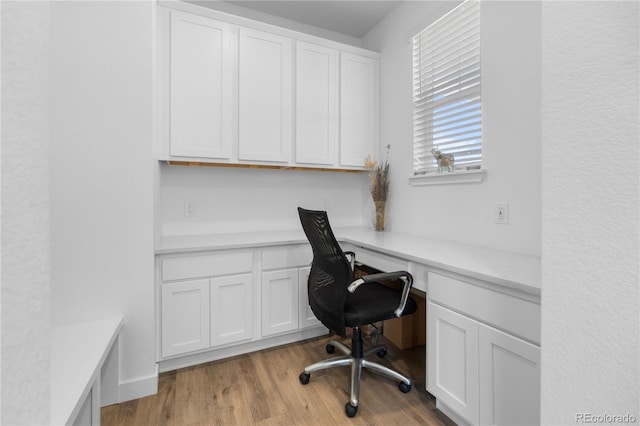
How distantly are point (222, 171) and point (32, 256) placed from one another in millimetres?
2362

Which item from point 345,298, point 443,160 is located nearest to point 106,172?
point 345,298

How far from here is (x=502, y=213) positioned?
178 cm

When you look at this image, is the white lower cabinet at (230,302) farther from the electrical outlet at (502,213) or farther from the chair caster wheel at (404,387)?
the electrical outlet at (502,213)

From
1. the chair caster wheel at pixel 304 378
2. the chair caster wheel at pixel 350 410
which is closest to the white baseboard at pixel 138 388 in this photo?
the chair caster wheel at pixel 304 378

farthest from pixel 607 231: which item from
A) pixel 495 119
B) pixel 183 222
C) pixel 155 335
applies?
pixel 183 222

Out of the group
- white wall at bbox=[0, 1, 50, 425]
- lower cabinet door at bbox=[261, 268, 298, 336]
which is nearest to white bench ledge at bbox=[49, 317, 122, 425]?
lower cabinet door at bbox=[261, 268, 298, 336]

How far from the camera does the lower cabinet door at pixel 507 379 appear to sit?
3.64 ft

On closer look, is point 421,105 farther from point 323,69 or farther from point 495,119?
point 323,69

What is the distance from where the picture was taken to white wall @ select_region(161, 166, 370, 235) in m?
2.42

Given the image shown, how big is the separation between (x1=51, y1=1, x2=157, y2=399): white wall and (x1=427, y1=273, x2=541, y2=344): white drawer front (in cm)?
160

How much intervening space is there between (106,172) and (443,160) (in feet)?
6.88

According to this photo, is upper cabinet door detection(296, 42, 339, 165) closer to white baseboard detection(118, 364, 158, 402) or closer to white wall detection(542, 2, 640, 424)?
white baseboard detection(118, 364, 158, 402)

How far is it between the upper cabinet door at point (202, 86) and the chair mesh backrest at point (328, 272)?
1.01 meters

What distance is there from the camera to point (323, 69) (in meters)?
2.58
